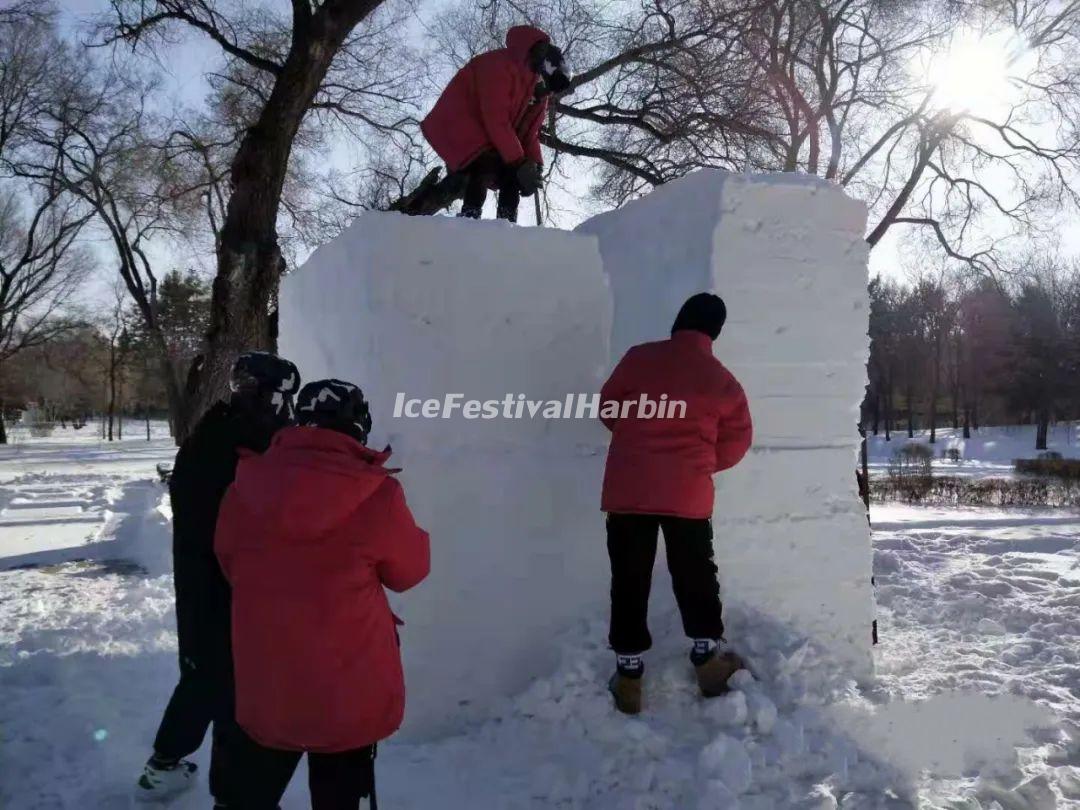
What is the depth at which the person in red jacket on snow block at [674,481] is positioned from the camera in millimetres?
2990

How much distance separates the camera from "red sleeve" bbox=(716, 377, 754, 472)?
304 cm

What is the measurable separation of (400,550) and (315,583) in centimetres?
22

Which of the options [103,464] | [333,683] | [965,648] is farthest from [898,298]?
[333,683]

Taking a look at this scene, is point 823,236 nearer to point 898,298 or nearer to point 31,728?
point 31,728

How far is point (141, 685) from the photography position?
4094 millimetres

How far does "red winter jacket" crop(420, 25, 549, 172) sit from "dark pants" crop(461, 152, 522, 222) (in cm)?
8

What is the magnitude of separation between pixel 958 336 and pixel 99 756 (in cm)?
4759

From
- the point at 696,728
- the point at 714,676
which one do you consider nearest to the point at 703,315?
the point at 714,676

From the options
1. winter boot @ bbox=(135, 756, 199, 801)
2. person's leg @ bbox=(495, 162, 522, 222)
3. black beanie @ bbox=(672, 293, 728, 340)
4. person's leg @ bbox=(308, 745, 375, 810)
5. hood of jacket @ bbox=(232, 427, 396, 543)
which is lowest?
winter boot @ bbox=(135, 756, 199, 801)

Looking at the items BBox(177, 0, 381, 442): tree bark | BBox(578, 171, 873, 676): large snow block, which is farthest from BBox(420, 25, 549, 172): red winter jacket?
BBox(177, 0, 381, 442): tree bark

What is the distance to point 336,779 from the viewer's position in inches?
79.1

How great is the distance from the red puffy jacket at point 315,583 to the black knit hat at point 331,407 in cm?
5

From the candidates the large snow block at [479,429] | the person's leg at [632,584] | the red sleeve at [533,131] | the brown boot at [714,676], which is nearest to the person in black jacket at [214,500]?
the large snow block at [479,429]

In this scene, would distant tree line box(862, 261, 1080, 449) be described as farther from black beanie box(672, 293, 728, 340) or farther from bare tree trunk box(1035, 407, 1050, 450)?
black beanie box(672, 293, 728, 340)
